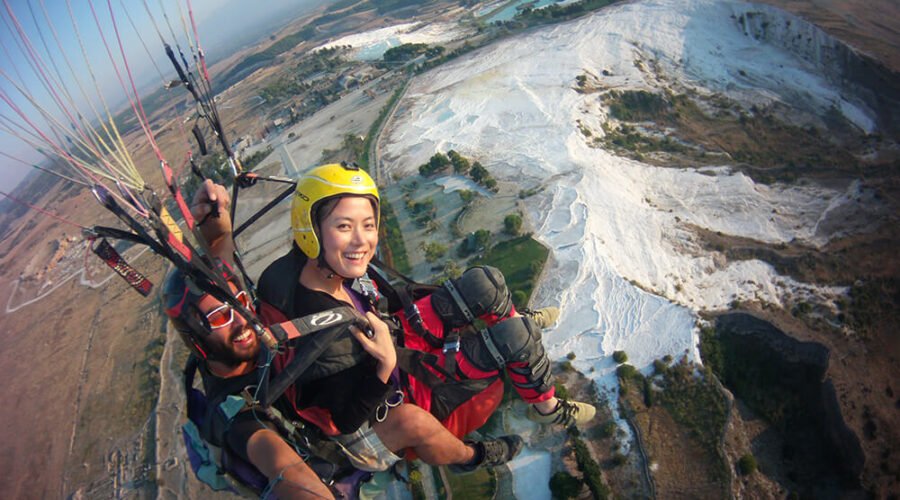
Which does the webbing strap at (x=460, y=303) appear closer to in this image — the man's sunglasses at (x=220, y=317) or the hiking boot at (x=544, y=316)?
the hiking boot at (x=544, y=316)

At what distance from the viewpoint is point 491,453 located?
22.9 feet

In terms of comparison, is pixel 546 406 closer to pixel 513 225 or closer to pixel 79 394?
pixel 513 225

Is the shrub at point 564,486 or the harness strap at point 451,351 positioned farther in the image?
the shrub at point 564,486

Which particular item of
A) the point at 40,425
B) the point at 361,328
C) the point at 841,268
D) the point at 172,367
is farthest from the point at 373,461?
the point at 40,425

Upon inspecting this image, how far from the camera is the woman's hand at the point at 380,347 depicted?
192 inches

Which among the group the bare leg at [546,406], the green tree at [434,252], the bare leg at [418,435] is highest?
the bare leg at [418,435]

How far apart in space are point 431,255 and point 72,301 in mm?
29614

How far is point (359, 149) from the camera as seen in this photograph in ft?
115

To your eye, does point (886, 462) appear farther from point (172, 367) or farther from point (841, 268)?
point (172, 367)

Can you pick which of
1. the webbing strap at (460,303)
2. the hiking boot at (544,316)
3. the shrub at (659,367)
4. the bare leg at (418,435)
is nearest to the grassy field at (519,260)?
the shrub at (659,367)

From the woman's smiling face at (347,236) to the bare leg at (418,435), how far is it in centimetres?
200

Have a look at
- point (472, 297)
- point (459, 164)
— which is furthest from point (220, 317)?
point (459, 164)

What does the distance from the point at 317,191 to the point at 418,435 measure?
3.45 m

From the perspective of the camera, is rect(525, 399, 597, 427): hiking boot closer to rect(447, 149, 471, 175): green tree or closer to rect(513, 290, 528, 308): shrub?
rect(513, 290, 528, 308): shrub
